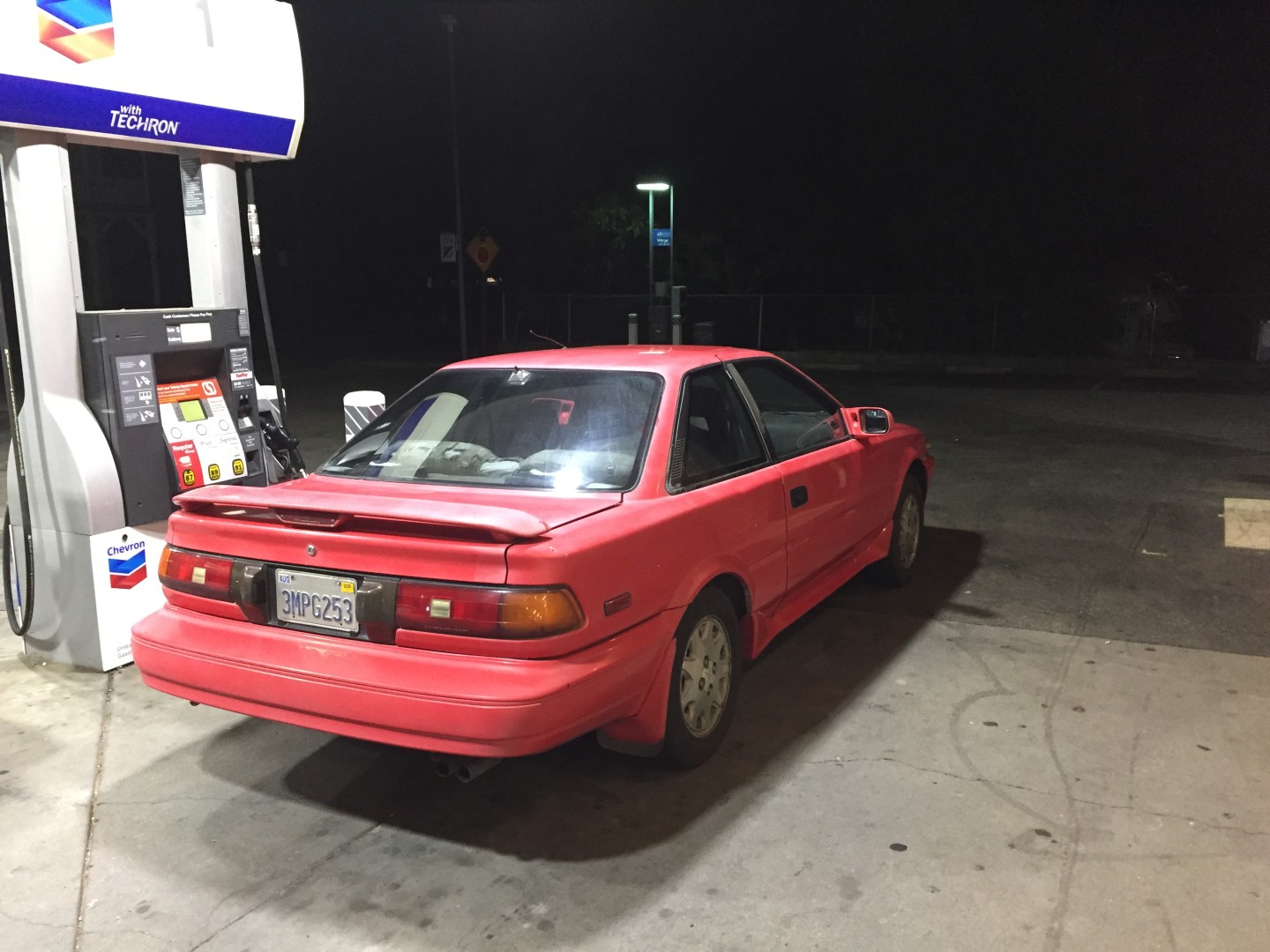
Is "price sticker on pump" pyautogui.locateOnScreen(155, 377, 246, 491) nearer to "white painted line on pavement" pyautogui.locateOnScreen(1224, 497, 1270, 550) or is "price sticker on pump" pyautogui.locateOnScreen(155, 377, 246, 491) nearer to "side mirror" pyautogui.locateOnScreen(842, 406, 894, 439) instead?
"side mirror" pyautogui.locateOnScreen(842, 406, 894, 439)

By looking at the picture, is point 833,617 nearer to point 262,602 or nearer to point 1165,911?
point 1165,911

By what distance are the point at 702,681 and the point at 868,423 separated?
6.45 ft

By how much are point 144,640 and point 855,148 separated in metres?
27.7

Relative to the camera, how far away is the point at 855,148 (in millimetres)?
28281

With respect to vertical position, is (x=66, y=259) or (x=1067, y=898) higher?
(x=66, y=259)

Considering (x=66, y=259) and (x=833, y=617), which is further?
(x=833, y=617)

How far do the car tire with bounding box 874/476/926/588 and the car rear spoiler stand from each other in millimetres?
3155

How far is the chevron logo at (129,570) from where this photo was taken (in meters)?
4.87

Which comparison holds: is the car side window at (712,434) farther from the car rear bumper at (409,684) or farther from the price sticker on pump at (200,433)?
the price sticker on pump at (200,433)

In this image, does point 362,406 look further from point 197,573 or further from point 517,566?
point 517,566

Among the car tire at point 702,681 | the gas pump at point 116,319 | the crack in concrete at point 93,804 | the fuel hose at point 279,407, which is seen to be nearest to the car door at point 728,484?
the car tire at point 702,681

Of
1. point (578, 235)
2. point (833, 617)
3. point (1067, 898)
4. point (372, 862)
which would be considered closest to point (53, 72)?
point (372, 862)

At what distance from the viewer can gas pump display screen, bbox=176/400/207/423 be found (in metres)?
5.14

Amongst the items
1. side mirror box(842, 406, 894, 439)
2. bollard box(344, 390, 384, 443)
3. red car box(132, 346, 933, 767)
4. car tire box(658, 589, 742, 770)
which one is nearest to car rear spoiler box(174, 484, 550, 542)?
red car box(132, 346, 933, 767)
